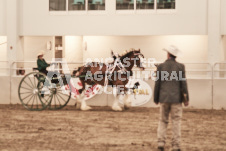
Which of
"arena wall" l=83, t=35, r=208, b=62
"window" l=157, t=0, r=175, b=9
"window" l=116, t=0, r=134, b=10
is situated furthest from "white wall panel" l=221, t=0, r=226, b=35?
"window" l=116, t=0, r=134, b=10

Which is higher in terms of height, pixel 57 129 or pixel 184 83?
→ pixel 184 83

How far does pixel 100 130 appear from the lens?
1246 cm

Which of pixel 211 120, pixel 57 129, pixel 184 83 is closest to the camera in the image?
pixel 184 83

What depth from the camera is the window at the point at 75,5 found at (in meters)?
22.1

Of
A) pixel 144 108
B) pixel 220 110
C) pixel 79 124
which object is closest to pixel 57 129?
pixel 79 124

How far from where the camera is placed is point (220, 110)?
1738 cm

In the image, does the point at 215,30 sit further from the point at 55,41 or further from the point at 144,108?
the point at 55,41

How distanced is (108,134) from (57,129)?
1.48 meters

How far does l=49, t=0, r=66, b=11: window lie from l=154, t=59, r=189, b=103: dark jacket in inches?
528

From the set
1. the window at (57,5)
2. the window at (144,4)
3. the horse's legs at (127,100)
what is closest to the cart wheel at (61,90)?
the horse's legs at (127,100)

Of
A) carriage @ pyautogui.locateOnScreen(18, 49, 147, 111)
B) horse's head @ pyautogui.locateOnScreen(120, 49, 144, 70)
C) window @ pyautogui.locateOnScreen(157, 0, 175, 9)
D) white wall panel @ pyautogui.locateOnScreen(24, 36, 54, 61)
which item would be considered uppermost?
window @ pyautogui.locateOnScreen(157, 0, 175, 9)

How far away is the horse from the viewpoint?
16344mm

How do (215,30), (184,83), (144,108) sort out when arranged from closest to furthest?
(184,83)
(144,108)
(215,30)

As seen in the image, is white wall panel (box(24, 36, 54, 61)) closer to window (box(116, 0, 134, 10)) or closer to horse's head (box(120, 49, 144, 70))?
window (box(116, 0, 134, 10))
